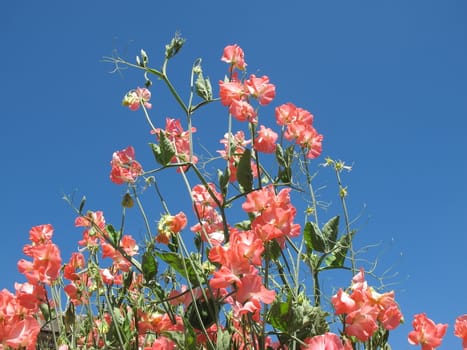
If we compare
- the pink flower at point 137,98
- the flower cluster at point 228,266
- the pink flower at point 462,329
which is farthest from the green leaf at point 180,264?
the pink flower at point 462,329

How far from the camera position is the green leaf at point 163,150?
1.41 meters

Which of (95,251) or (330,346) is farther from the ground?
(95,251)

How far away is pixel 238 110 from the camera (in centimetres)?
152

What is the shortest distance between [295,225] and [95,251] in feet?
2.61

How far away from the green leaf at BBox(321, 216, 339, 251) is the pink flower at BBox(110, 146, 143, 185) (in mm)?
533

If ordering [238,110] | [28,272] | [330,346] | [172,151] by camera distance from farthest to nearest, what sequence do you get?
[28,272]
[238,110]
[172,151]
[330,346]

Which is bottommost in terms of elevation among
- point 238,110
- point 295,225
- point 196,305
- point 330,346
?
point 330,346

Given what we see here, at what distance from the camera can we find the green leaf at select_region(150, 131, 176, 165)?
4.63 feet

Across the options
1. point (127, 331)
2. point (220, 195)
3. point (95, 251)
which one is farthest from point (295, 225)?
point (95, 251)

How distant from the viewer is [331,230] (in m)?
1.45

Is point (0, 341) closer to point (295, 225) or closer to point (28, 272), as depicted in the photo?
point (28, 272)

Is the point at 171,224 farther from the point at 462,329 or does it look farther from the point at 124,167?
the point at 462,329

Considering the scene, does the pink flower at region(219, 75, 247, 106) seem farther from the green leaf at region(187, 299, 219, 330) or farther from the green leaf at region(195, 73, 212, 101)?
the green leaf at region(187, 299, 219, 330)

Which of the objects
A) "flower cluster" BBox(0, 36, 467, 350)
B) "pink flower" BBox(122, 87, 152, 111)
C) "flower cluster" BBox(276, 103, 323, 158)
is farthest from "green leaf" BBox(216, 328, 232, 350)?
"pink flower" BBox(122, 87, 152, 111)
